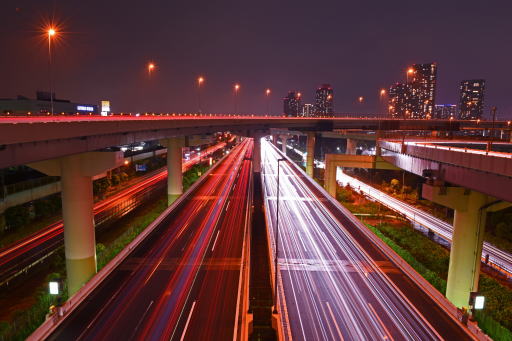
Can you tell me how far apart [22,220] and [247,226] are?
77.1ft

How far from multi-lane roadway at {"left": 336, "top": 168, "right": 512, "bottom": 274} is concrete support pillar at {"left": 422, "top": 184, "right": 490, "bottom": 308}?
13428 millimetres

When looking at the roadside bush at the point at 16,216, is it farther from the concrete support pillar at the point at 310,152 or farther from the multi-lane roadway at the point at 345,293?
the concrete support pillar at the point at 310,152

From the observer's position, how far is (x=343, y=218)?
38688 mm

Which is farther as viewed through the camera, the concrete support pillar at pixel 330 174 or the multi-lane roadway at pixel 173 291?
the concrete support pillar at pixel 330 174

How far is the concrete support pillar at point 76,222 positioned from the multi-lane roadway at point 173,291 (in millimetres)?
2589

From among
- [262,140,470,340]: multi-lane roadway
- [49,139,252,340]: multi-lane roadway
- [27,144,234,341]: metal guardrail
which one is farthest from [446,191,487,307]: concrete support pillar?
[27,144,234,341]: metal guardrail

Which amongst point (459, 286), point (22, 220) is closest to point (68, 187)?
point (22, 220)

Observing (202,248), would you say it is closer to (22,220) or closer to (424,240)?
(22,220)

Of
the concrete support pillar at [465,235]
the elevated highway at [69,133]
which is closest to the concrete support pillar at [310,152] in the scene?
the elevated highway at [69,133]

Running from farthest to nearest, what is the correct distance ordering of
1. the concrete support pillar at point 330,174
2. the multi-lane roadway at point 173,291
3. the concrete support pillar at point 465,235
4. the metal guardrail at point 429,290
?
the concrete support pillar at point 330,174, the concrete support pillar at point 465,235, the metal guardrail at point 429,290, the multi-lane roadway at point 173,291

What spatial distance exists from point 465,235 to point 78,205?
25.4 m

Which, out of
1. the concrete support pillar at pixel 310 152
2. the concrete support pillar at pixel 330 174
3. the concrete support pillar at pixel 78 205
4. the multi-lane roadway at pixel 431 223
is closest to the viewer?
the concrete support pillar at pixel 78 205

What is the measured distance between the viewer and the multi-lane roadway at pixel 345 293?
17484mm

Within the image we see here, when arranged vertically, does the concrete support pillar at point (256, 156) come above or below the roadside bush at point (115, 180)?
above
